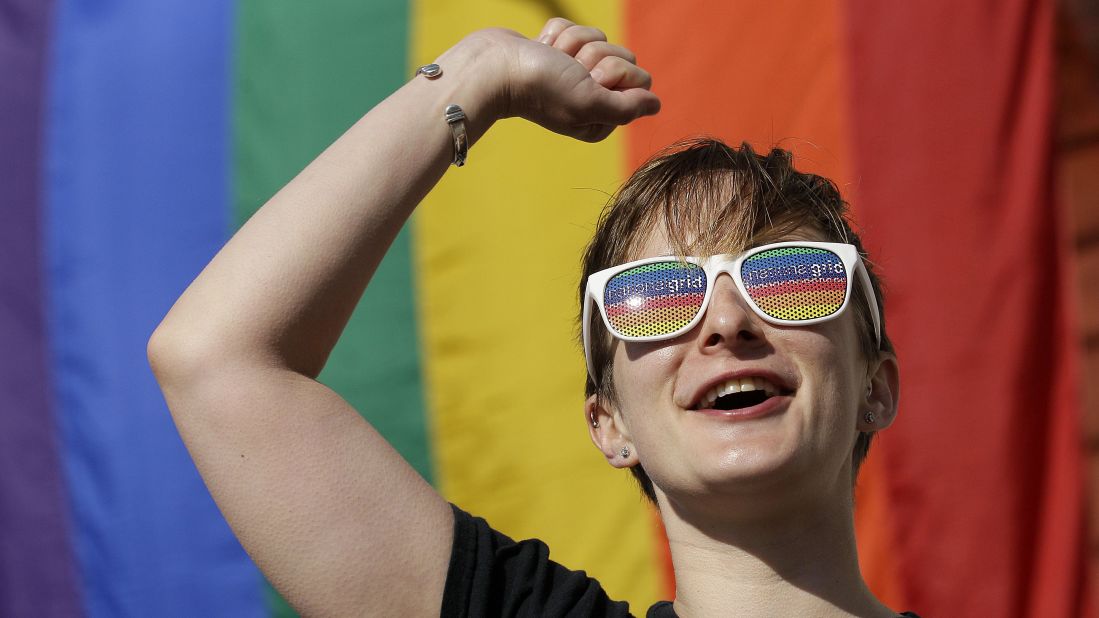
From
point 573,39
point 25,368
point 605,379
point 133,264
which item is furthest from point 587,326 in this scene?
point 25,368

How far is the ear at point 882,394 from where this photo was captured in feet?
4.70

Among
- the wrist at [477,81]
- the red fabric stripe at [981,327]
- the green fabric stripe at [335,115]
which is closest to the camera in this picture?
the wrist at [477,81]

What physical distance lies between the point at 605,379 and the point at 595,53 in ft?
1.48

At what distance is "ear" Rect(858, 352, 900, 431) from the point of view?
1433mm

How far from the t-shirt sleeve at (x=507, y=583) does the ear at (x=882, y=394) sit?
0.41 metres

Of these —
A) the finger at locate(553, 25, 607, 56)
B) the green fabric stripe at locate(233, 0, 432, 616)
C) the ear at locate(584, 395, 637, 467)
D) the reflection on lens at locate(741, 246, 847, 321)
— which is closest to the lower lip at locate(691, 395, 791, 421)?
the reflection on lens at locate(741, 246, 847, 321)

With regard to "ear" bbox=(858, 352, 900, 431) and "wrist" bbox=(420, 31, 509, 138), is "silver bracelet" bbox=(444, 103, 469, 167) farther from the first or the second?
"ear" bbox=(858, 352, 900, 431)

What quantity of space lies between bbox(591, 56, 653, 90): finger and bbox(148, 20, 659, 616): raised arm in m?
0.27

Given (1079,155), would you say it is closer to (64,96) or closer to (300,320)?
(300,320)

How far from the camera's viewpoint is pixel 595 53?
1.51m

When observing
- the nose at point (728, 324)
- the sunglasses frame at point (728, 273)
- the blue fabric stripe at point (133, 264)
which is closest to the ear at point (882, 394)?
the sunglasses frame at point (728, 273)

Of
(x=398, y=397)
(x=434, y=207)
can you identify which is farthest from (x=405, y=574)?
(x=434, y=207)

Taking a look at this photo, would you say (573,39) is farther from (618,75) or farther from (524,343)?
(524,343)

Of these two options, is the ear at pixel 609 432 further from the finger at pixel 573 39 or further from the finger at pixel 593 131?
the finger at pixel 573 39
